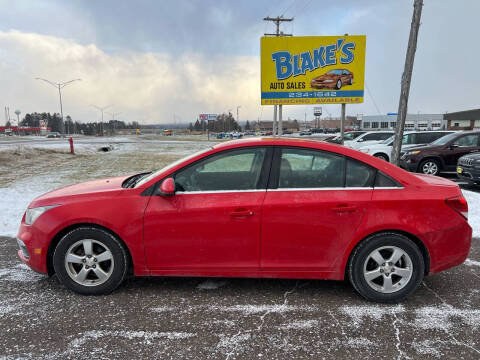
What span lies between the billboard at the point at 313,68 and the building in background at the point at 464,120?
6826 cm

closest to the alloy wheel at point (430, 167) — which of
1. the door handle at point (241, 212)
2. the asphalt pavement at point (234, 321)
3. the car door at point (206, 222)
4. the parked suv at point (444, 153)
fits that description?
the parked suv at point (444, 153)

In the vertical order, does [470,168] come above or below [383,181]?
below

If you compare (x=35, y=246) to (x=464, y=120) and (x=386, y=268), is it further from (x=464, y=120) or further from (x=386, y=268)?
(x=464, y=120)

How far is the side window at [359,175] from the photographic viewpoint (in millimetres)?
3199

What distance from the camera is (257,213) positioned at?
3.08 metres

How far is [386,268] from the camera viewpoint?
3154mm

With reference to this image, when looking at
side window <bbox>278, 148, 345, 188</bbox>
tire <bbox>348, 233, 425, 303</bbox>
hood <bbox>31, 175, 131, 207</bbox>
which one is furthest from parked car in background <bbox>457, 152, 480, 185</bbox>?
hood <bbox>31, 175, 131, 207</bbox>

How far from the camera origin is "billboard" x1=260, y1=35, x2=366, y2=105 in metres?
12.4

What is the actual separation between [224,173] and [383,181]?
155 cm

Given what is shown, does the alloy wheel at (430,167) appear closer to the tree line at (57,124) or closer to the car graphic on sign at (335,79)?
the car graphic on sign at (335,79)

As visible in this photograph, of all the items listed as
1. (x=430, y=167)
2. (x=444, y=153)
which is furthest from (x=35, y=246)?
(x=444, y=153)

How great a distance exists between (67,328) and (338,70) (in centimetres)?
1228

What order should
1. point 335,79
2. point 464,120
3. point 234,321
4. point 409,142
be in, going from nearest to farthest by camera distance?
point 234,321, point 335,79, point 409,142, point 464,120

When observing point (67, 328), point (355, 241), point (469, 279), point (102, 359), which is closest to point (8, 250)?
point (67, 328)
